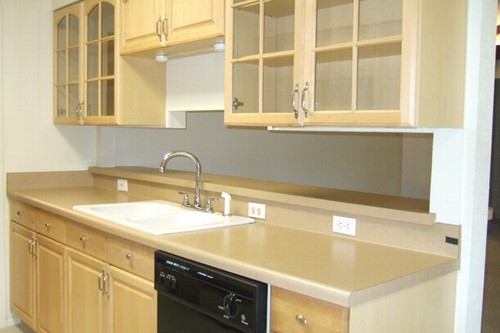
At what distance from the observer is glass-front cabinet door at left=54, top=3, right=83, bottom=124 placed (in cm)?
334

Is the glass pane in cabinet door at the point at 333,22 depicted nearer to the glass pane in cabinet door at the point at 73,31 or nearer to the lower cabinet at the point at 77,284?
the lower cabinet at the point at 77,284

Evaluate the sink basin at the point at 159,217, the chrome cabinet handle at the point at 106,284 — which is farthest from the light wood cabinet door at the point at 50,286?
the chrome cabinet handle at the point at 106,284

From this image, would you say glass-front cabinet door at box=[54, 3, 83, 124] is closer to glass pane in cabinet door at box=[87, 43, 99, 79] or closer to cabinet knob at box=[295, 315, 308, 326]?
glass pane in cabinet door at box=[87, 43, 99, 79]

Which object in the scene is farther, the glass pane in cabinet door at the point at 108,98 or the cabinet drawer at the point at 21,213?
the cabinet drawer at the point at 21,213

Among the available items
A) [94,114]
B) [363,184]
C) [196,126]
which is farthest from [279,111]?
[363,184]

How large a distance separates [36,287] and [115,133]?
3.96 ft

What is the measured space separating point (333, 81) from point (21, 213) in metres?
2.40

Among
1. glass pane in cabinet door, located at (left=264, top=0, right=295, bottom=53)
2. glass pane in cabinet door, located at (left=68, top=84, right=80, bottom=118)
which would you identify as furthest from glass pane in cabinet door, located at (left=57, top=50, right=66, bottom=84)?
glass pane in cabinet door, located at (left=264, top=0, right=295, bottom=53)

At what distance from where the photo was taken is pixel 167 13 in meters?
2.54

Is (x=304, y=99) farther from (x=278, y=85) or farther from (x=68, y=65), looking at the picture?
(x=68, y=65)

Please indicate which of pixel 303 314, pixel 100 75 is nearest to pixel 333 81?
pixel 303 314

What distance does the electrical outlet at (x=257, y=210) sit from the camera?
248 centimetres

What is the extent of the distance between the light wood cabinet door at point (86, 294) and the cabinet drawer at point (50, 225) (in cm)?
14

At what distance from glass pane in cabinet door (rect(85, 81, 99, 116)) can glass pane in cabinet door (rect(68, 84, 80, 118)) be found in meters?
0.14
